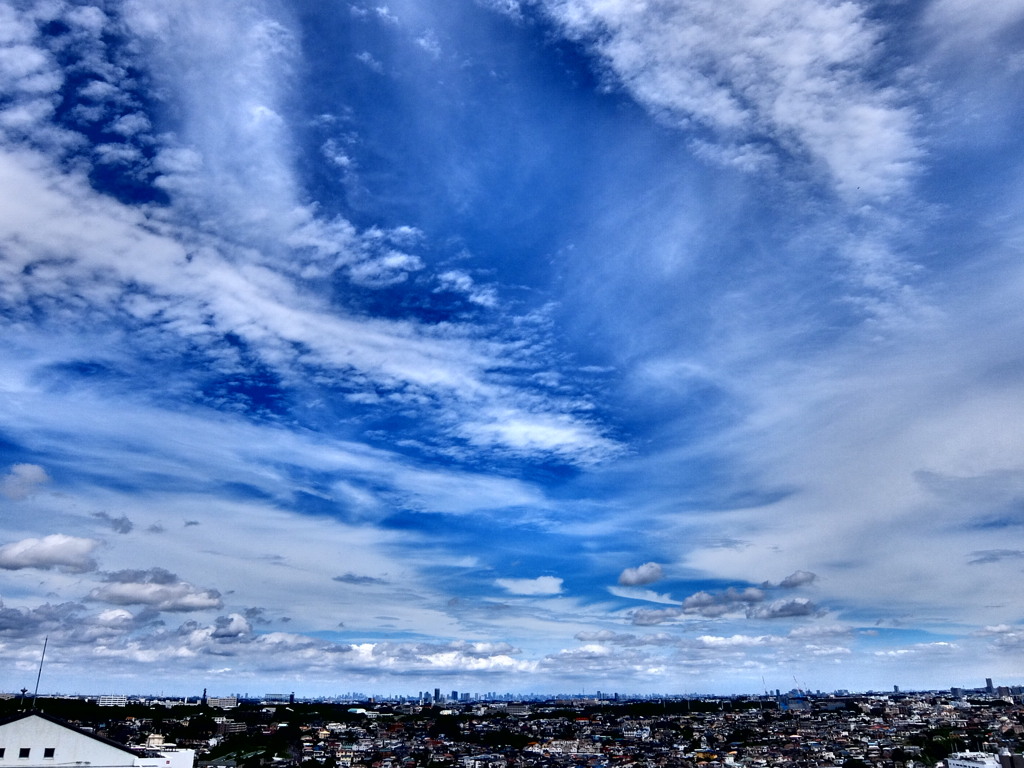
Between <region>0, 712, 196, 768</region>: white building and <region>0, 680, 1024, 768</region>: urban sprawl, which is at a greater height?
<region>0, 712, 196, 768</region>: white building

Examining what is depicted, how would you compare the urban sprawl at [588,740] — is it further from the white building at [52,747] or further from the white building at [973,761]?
the white building at [52,747]

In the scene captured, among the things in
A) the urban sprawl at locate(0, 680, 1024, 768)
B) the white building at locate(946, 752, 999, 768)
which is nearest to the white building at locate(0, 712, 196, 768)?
the urban sprawl at locate(0, 680, 1024, 768)

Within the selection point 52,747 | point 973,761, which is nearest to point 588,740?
point 973,761

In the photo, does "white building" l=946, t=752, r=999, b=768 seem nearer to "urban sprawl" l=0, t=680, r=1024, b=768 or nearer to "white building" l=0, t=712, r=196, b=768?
"urban sprawl" l=0, t=680, r=1024, b=768

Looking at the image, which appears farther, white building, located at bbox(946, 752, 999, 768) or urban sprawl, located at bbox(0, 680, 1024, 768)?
urban sprawl, located at bbox(0, 680, 1024, 768)

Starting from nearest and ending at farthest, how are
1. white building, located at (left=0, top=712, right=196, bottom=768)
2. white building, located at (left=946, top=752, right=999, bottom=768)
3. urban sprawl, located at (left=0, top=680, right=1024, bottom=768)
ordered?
1. white building, located at (left=0, top=712, right=196, bottom=768)
2. white building, located at (left=946, top=752, right=999, bottom=768)
3. urban sprawl, located at (left=0, top=680, right=1024, bottom=768)

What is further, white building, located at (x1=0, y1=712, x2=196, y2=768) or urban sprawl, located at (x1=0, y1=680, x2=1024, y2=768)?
urban sprawl, located at (x1=0, y1=680, x2=1024, y2=768)

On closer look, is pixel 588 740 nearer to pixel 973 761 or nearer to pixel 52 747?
pixel 973 761

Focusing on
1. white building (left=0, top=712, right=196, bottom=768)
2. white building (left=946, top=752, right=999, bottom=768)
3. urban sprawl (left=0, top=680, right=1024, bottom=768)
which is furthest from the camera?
urban sprawl (left=0, top=680, right=1024, bottom=768)
